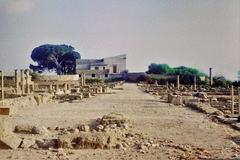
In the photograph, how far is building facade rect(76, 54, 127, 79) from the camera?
102375 mm

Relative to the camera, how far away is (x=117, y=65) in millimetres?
109750

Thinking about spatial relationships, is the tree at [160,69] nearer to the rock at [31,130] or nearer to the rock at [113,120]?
the rock at [113,120]

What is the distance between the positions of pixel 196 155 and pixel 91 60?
101 meters

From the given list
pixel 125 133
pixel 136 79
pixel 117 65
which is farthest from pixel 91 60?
pixel 125 133

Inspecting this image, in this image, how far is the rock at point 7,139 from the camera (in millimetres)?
9953

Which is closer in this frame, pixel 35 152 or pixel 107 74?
pixel 35 152

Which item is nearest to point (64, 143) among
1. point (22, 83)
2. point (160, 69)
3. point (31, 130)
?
point (31, 130)

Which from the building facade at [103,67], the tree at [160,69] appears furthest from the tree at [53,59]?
the tree at [160,69]

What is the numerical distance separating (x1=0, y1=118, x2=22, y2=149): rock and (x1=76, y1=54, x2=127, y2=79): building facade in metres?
89.1

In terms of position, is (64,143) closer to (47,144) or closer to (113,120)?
(47,144)

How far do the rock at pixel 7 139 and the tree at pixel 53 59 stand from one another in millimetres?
90569

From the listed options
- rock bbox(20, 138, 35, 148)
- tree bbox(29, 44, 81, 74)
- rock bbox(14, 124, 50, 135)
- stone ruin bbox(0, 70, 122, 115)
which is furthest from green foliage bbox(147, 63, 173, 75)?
rock bbox(20, 138, 35, 148)

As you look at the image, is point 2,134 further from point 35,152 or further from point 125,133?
point 125,133

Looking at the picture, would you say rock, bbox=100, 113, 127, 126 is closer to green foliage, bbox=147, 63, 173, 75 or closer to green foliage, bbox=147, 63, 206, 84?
green foliage, bbox=147, 63, 206, 84
